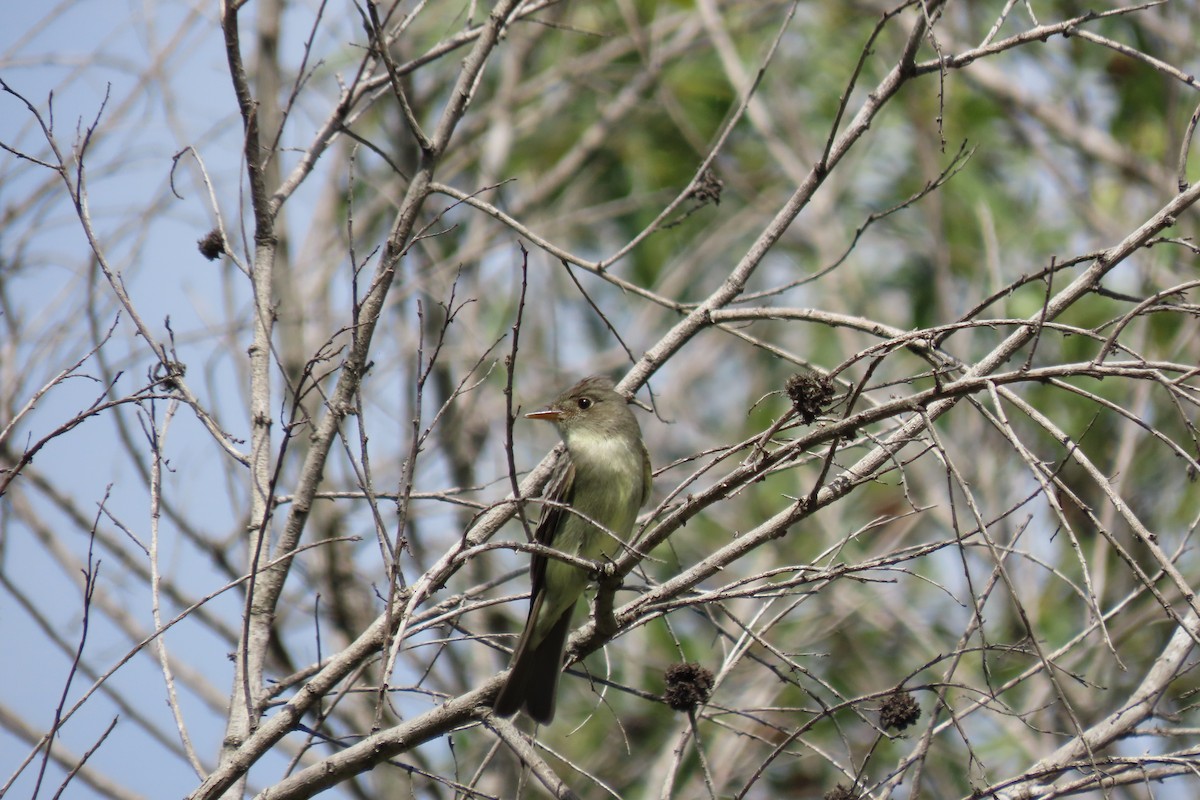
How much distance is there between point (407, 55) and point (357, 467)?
706 cm

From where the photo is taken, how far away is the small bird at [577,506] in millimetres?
4590

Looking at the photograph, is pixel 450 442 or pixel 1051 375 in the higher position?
pixel 450 442

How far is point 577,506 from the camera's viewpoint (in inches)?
197

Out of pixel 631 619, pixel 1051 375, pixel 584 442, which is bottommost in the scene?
pixel 1051 375

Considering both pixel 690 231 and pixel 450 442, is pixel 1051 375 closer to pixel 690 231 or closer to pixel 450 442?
pixel 450 442

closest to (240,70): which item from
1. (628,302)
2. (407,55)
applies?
→ (407,55)

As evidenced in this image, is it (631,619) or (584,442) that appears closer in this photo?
(631,619)

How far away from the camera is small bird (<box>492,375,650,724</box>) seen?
15.1 feet

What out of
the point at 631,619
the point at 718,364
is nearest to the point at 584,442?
the point at 631,619

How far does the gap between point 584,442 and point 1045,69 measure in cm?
721

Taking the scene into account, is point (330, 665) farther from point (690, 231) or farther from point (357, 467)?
point (690, 231)

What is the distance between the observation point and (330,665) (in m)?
3.76

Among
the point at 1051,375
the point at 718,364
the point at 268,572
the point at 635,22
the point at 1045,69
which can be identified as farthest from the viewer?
the point at 718,364

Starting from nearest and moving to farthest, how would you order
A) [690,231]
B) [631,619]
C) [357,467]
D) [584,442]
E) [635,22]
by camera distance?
1. [357,467]
2. [631,619]
3. [584,442]
4. [635,22]
5. [690,231]
